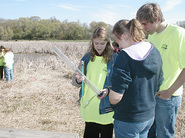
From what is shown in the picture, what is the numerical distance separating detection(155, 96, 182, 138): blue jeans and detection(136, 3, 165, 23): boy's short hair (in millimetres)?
807

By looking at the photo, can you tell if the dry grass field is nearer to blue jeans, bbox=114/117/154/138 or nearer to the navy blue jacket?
blue jeans, bbox=114/117/154/138

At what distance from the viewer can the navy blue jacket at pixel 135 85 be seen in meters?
1.15

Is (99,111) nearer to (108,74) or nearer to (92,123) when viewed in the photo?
(92,123)

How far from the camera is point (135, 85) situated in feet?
3.95

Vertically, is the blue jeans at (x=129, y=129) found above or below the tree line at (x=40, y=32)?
below

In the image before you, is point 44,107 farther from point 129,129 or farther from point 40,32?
point 40,32

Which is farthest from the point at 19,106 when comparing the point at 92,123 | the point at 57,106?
the point at 92,123

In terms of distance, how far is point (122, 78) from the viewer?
115 centimetres

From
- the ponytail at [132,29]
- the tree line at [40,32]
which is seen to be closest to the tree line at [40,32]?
the tree line at [40,32]

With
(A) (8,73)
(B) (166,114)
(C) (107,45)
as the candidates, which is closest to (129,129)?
(B) (166,114)

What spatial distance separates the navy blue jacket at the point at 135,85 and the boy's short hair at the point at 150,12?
47cm

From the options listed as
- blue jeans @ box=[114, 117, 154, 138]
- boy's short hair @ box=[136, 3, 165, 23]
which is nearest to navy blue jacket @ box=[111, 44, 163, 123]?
blue jeans @ box=[114, 117, 154, 138]

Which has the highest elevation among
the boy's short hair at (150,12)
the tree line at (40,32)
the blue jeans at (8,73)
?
the tree line at (40,32)

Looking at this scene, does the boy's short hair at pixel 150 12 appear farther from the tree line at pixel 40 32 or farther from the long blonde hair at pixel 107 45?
the tree line at pixel 40 32
